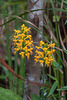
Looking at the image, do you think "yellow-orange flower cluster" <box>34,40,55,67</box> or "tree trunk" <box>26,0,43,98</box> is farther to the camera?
"tree trunk" <box>26,0,43,98</box>

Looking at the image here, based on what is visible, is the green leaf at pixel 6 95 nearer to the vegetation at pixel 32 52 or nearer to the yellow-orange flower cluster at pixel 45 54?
the vegetation at pixel 32 52

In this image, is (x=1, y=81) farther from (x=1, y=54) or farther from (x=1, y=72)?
(x=1, y=54)

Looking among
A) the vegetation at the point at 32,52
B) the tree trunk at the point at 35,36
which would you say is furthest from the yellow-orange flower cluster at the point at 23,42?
the tree trunk at the point at 35,36

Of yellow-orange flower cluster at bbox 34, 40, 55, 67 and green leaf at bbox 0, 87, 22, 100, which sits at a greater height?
yellow-orange flower cluster at bbox 34, 40, 55, 67

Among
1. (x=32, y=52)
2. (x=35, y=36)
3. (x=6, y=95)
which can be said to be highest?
(x=35, y=36)

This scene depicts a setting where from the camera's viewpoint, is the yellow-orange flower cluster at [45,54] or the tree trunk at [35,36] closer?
the yellow-orange flower cluster at [45,54]

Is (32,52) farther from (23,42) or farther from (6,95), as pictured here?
(6,95)

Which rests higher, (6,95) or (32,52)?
(32,52)

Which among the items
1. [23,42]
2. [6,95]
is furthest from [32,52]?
[6,95]

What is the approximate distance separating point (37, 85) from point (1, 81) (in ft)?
3.83

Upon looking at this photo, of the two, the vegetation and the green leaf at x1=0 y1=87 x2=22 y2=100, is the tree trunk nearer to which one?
the vegetation

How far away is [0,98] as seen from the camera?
75 cm

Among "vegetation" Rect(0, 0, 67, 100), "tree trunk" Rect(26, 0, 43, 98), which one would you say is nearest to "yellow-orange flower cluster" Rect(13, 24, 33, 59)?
"vegetation" Rect(0, 0, 67, 100)

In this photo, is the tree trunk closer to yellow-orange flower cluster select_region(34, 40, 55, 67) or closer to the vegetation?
the vegetation
